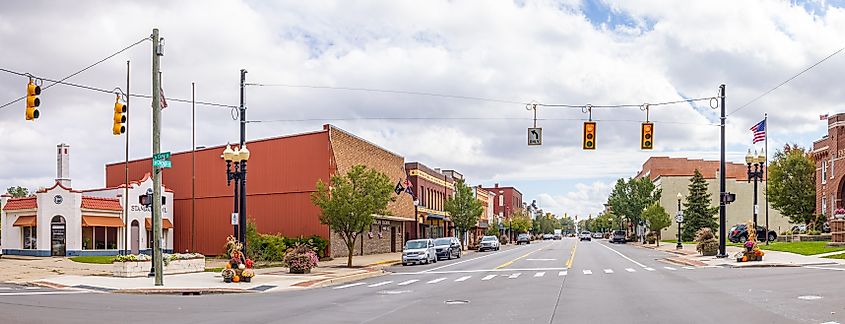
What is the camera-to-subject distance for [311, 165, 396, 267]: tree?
125 ft

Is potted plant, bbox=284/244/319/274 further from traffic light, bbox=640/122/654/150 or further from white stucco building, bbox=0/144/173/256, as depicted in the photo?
white stucco building, bbox=0/144/173/256

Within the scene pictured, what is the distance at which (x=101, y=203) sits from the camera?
4875 centimetres

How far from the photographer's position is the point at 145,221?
5175cm

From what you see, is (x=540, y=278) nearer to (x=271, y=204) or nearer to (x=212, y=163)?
(x=271, y=204)

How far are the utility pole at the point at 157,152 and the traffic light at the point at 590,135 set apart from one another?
1487 centimetres

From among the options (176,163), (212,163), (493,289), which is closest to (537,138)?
(493,289)

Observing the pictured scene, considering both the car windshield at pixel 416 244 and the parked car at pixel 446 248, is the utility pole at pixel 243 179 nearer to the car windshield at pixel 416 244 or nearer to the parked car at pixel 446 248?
the car windshield at pixel 416 244

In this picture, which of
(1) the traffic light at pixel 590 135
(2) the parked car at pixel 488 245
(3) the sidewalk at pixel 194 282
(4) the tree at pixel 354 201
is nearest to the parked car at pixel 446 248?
(4) the tree at pixel 354 201

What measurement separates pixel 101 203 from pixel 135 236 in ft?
12.1

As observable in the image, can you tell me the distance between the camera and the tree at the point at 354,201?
125 feet

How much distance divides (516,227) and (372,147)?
66204mm

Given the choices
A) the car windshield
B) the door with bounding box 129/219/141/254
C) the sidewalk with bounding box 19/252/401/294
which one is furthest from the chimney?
the car windshield

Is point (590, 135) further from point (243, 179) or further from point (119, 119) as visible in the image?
point (119, 119)

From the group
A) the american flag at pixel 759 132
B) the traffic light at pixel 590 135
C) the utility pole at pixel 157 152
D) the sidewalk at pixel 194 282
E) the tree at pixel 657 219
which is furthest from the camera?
the tree at pixel 657 219
